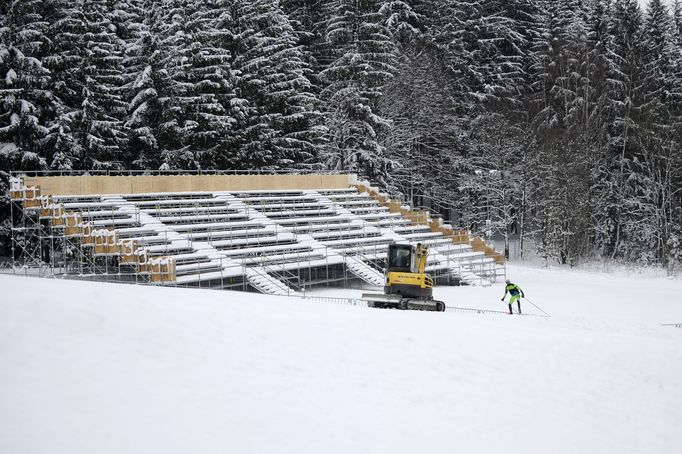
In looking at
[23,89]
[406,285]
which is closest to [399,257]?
[406,285]

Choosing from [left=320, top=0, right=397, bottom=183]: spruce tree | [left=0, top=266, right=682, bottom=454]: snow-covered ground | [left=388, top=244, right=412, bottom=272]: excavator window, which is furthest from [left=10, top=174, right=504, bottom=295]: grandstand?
[left=0, top=266, right=682, bottom=454]: snow-covered ground

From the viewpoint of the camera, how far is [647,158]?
43.3 meters

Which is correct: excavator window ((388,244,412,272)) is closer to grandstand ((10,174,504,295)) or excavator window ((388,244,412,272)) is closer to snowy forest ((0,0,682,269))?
grandstand ((10,174,504,295))

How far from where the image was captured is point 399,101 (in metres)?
47.4

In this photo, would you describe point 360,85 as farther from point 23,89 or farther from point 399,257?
point 399,257

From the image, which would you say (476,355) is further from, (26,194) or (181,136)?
(181,136)

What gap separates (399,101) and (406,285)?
2679cm

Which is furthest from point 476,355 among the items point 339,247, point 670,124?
point 670,124

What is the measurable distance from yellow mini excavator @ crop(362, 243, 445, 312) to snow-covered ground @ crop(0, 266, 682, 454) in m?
4.51

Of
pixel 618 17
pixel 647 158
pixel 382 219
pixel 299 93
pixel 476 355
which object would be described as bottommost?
pixel 476 355

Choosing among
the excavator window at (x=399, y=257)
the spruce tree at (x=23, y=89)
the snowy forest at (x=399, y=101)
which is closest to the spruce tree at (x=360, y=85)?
the snowy forest at (x=399, y=101)

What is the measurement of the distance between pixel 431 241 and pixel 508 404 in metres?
20.9

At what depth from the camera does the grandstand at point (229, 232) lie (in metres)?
24.1

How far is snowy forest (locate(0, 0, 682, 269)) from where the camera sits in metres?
33.5
